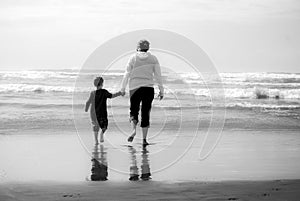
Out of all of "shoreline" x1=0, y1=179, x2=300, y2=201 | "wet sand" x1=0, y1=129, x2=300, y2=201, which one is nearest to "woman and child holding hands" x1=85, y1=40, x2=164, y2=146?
"wet sand" x1=0, y1=129, x2=300, y2=201

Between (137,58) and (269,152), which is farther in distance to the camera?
(137,58)

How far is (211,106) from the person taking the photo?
19.7 metres

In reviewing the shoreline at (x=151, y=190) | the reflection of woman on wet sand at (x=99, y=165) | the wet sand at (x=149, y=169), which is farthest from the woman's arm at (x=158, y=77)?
the shoreline at (x=151, y=190)

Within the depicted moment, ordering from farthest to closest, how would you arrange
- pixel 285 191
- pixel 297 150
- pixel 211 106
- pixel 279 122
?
pixel 211 106, pixel 279 122, pixel 297 150, pixel 285 191

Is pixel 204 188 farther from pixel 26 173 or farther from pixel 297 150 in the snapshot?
pixel 297 150

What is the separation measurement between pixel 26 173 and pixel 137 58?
3605 mm

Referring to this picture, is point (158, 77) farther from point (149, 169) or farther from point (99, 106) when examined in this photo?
point (149, 169)

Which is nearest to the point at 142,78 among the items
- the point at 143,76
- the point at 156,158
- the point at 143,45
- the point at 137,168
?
the point at 143,76

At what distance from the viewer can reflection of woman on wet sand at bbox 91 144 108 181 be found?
682 cm

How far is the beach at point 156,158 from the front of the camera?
19.3ft

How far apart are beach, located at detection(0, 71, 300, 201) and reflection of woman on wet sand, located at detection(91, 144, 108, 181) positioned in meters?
0.02

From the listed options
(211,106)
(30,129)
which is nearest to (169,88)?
(211,106)

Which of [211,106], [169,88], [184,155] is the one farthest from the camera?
[169,88]

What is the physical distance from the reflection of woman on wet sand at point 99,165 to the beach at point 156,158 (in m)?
0.02
